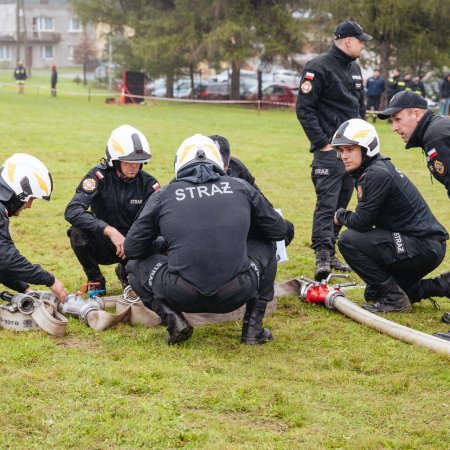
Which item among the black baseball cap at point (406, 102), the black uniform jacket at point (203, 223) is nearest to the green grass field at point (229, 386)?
the black uniform jacket at point (203, 223)

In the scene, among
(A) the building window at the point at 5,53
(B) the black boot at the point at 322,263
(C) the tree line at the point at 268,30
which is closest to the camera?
(B) the black boot at the point at 322,263

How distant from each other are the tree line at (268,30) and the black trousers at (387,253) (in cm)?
3090

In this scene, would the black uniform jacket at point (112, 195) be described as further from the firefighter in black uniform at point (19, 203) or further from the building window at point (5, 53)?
the building window at point (5, 53)

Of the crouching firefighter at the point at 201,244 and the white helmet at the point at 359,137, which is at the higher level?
the white helmet at the point at 359,137

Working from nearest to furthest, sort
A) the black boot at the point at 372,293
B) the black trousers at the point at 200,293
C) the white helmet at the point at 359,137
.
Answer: the black trousers at the point at 200,293
the white helmet at the point at 359,137
the black boot at the point at 372,293

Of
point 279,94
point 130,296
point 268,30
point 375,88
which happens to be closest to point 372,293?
point 130,296

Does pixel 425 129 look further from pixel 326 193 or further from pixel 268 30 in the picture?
pixel 268 30

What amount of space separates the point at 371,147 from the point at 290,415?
10.4 ft

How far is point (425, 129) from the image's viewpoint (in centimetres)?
687

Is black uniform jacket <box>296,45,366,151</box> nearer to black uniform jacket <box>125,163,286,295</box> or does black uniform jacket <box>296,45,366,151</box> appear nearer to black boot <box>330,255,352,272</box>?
black boot <box>330,255,352,272</box>

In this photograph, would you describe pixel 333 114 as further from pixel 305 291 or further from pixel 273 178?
pixel 273 178

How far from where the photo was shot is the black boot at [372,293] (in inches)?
294

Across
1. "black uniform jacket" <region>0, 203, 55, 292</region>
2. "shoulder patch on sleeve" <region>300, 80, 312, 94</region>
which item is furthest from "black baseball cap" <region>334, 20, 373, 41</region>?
"black uniform jacket" <region>0, 203, 55, 292</region>

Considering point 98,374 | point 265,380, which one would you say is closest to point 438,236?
point 265,380
